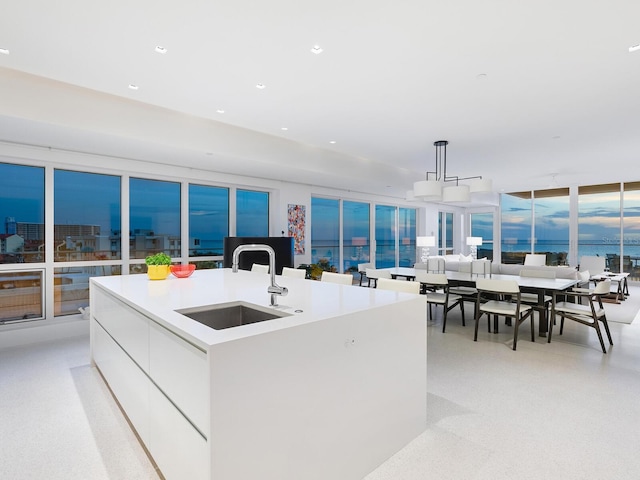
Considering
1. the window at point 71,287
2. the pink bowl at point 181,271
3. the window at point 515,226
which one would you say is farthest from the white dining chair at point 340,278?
the window at point 515,226

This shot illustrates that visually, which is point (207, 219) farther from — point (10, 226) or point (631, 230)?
point (631, 230)

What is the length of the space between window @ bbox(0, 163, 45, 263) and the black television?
93.7 inches

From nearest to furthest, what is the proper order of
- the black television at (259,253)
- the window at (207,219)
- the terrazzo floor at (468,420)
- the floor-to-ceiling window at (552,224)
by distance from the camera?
Result: 1. the terrazzo floor at (468,420)
2. the black television at (259,253)
3. the window at (207,219)
4. the floor-to-ceiling window at (552,224)

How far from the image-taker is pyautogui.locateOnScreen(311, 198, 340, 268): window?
26.0 ft

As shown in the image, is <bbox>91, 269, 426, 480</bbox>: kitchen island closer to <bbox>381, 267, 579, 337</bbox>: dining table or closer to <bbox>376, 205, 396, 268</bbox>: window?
<bbox>381, 267, 579, 337</bbox>: dining table

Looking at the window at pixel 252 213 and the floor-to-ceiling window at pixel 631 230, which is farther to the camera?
the floor-to-ceiling window at pixel 631 230

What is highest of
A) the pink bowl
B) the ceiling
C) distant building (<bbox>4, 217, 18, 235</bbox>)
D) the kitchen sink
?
the ceiling

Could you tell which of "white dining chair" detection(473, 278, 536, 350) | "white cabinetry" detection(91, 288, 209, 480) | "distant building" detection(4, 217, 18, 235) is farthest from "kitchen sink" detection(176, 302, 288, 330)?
"distant building" detection(4, 217, 18, 235)

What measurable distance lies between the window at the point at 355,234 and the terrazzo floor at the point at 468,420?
15.6 ft

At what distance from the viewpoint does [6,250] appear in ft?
14.6

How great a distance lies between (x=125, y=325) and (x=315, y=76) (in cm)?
250

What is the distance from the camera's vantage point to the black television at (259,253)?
5.75 m

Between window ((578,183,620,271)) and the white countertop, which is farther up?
window ((578,183,620,271))

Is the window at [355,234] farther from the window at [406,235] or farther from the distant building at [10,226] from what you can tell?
the distant building at [10,226]
